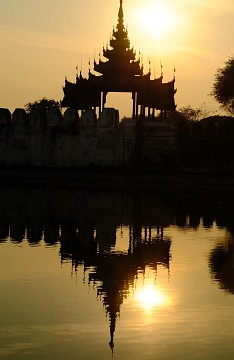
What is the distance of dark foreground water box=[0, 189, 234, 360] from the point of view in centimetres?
830

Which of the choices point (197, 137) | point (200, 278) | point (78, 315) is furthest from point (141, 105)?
point (78, 315)

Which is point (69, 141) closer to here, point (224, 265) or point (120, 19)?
point (120, 19)

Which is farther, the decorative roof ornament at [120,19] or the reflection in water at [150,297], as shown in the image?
the decorative roof ornament at [120,19]

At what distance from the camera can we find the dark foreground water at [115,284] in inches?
327

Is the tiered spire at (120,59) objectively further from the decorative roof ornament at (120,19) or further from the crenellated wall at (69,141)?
the crenellated wall at (69,141)

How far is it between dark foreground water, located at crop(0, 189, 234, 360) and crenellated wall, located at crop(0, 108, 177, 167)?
49.2 ft

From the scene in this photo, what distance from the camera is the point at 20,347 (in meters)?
8.05

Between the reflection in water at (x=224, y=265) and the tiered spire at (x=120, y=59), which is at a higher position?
the tiered spire at (x=120, y=59)

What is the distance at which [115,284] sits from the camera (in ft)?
37.0

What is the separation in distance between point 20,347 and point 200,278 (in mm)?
4419

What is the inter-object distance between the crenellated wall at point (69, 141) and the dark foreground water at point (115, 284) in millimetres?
14981

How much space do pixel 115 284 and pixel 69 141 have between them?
25.2 metres

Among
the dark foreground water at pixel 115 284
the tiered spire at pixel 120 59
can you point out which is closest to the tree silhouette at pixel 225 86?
the tiered spire at pixel 120 59

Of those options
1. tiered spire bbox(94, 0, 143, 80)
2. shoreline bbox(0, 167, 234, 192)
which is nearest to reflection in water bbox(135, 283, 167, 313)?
shoreline bbox(0, 167, 234, 192)
